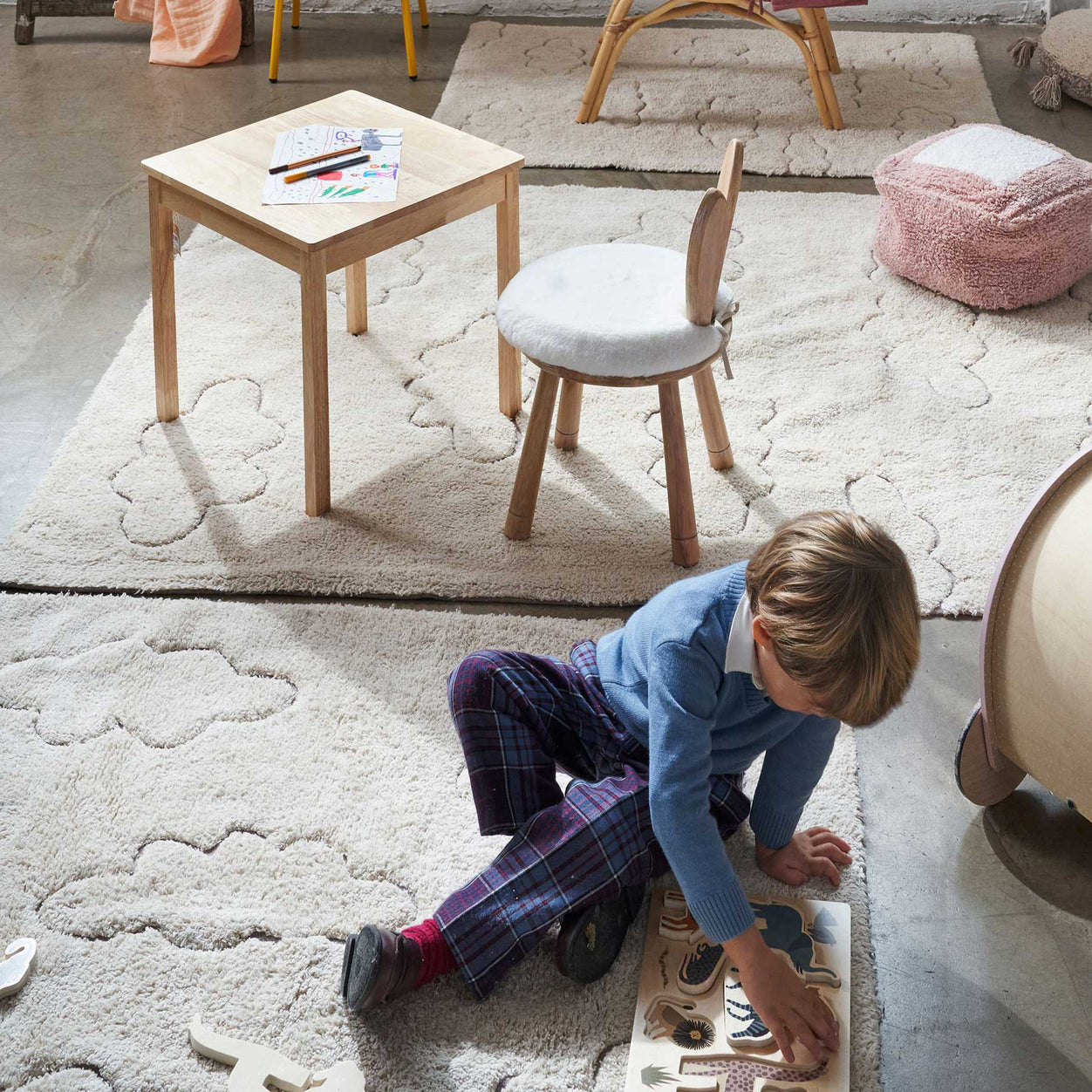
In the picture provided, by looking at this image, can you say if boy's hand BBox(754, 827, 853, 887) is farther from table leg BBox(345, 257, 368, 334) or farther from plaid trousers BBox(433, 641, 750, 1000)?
table leg BBox(345, 257, 368, 334)

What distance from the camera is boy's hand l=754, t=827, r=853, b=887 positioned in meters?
1.23

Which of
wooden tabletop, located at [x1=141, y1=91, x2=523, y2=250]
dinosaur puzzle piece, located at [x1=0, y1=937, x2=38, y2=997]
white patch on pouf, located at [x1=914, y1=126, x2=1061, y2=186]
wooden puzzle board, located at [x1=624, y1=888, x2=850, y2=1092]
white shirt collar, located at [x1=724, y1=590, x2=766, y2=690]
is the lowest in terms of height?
dinosaur puzzle piece, located at [x1=0, y1=937, x2=38, y2=997]

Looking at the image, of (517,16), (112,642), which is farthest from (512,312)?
(517,16)

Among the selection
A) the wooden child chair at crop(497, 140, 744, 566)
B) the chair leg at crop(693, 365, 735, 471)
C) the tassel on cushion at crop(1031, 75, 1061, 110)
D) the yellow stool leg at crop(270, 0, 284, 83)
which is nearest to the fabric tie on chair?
the wooden child chair at crop(497, 140, 744, 566)

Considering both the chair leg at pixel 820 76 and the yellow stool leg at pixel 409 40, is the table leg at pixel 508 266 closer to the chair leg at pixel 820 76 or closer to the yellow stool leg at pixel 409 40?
the chair leg at pixel 820 76

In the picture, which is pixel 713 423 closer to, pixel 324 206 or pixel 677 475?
pixel 677 475

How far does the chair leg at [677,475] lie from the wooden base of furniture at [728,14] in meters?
1.49

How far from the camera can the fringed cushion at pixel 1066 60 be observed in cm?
283

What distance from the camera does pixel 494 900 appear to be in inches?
44.7

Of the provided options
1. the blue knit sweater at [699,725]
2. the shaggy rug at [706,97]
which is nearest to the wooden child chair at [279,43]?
the shaggy rug at [706,97]

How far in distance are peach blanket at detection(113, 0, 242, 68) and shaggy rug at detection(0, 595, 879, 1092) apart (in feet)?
6.87

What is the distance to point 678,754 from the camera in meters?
1.04

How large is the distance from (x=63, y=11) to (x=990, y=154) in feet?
8.21

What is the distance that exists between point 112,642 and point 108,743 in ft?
0.58
